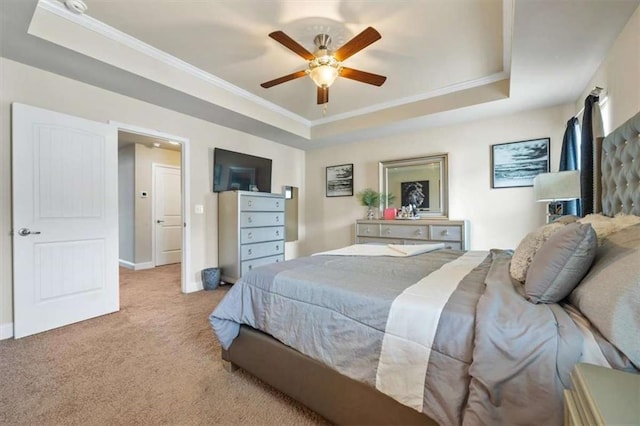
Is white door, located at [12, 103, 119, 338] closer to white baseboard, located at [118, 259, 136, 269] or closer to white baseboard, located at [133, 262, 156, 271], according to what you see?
white baseboard, located at [133, 262, 156, 271]

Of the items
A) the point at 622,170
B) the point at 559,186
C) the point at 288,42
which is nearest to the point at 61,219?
the point at 288,42

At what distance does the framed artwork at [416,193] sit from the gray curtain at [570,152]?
1604 millimetres

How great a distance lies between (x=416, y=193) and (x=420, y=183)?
164 millimetres

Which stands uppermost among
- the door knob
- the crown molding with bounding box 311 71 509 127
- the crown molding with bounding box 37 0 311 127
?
the crown molding with bounding box 37 0 311 127

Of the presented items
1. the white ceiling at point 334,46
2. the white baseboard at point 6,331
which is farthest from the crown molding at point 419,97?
the white baseboard at point 6,331

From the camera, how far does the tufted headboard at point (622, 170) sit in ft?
5.44

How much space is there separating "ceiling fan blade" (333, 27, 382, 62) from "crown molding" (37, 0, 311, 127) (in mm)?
1691

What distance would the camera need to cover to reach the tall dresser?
12.7 ft

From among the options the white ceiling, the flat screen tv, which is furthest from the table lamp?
the flat screen tv

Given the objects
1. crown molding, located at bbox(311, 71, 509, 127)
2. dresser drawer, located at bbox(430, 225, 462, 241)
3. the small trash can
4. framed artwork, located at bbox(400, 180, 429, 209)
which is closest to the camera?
crown molding, located at bbox(311, 71, 509, 127)

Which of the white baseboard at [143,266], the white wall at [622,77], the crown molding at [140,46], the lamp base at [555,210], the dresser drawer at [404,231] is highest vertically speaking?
the crown molding at [140,46]

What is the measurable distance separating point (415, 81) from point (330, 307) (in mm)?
3052

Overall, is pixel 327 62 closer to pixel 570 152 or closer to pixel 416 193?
pixel 416 193

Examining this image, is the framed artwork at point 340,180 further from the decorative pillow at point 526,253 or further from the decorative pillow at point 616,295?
the decorative pillow at point 616,295
